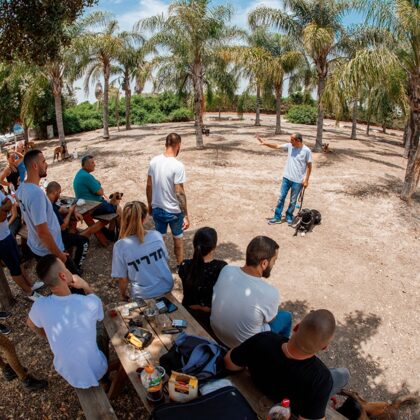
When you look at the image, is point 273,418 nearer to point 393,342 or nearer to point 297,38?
point 393,342

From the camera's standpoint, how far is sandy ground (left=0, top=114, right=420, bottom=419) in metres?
3.88

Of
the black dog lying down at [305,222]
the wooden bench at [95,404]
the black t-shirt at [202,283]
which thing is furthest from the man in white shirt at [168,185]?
the black dog lying down at [305,222]

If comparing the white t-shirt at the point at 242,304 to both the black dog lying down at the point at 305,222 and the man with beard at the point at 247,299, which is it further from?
the black dog lying down at the point at 305,222

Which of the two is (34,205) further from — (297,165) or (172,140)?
(297,165)

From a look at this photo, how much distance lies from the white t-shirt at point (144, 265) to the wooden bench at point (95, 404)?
1050 mm

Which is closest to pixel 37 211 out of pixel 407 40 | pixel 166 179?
pixel 166 179

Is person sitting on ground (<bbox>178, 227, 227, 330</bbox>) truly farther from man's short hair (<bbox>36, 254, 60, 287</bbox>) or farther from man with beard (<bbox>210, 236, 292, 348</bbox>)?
man's short hair (<bbox>36, 254, 60, 287</bbox>)

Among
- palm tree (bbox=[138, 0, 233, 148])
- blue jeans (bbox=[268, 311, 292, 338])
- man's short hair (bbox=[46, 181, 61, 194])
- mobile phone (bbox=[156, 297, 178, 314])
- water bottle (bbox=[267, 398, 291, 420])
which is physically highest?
palm tree (bbox=[138, 0, 233, 148])

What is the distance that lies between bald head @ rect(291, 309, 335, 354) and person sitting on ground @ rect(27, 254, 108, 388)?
5.33 ft

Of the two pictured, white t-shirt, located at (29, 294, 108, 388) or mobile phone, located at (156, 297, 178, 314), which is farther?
mobile phone, located at (156, 297, 178, 314)

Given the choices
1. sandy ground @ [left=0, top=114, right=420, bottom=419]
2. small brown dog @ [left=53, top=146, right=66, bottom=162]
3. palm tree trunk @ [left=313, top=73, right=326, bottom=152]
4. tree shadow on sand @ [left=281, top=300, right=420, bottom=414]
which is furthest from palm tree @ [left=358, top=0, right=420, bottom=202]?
small brown dog @ [left=53, top=146, right=66, bottom=162]

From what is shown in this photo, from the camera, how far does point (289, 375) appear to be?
217 cm

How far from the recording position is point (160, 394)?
2367mm

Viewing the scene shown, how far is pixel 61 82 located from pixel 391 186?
1386cm
